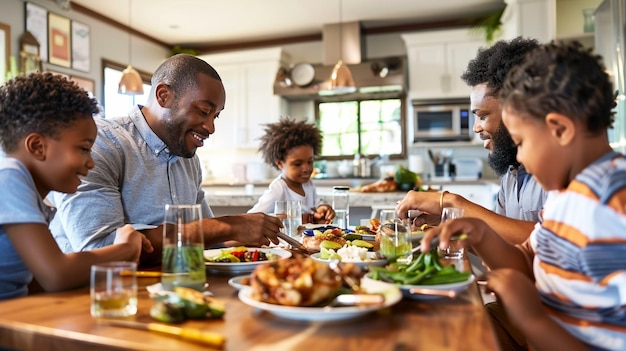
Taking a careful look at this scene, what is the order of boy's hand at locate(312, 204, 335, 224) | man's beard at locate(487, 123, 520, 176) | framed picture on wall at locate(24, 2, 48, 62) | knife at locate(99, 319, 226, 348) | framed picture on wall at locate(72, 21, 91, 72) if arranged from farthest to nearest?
framed picture on wall at locate(72, 21, 91, 72) → framed picture on wall at locate(24, 2, 48, 62) → boy's hand at locate(312, 204, 335, 224) → man's beard at locate(487, 123, 520, 176) → knife at locate(99, 319, 226, 348)

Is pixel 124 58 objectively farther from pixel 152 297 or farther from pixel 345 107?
pixel 152 297

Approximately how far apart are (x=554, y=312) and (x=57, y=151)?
1.20m

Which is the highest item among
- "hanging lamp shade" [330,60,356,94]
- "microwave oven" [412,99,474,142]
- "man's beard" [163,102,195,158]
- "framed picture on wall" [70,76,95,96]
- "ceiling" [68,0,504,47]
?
"ceiling" [68,0,504,47]

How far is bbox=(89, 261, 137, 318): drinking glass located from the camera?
0.88 m

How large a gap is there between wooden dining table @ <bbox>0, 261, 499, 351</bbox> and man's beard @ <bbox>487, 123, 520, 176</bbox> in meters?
1.06

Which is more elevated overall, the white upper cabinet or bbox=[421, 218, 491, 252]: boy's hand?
the white upper cabinet

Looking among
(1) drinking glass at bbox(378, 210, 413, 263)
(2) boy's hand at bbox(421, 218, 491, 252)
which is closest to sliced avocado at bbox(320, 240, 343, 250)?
(1) drinking glass at bbox(378, 210, 413, 263)

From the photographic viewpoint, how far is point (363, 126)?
23.1ft

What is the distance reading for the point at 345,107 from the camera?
7.11 meters

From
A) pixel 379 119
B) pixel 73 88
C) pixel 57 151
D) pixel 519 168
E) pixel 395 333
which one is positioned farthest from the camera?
pixel 379 119

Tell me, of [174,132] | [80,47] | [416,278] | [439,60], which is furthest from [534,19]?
[80,47]

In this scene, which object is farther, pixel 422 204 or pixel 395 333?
pixel 422 204

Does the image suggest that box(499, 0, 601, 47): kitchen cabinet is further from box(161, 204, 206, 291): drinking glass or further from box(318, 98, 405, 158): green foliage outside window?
box(161, 204, 206, 291): drinking glass

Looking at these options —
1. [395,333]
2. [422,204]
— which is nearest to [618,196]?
[395,333]
